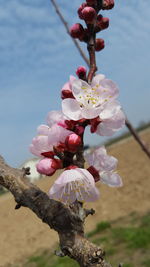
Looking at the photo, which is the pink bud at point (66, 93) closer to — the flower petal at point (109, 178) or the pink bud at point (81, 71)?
the pink bud at point (81, 71)

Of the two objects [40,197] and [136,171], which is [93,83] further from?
[136,171]

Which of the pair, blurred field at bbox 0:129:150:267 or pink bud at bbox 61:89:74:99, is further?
blurred field at bbox 0:129:150:267

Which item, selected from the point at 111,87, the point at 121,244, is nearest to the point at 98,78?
the point at 111,87

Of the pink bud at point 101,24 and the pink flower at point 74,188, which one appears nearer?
the pink flower at point 74,188

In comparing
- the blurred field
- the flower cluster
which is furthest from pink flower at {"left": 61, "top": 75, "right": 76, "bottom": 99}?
the blurred field

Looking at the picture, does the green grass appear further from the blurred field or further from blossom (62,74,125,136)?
blossom (62,74,125,136)

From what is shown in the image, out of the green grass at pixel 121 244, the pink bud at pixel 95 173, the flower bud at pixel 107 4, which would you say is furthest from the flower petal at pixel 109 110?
the green grass at pixel 121 244

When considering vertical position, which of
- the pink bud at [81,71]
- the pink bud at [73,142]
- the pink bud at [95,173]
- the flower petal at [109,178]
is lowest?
the flower petal at [109,178]
